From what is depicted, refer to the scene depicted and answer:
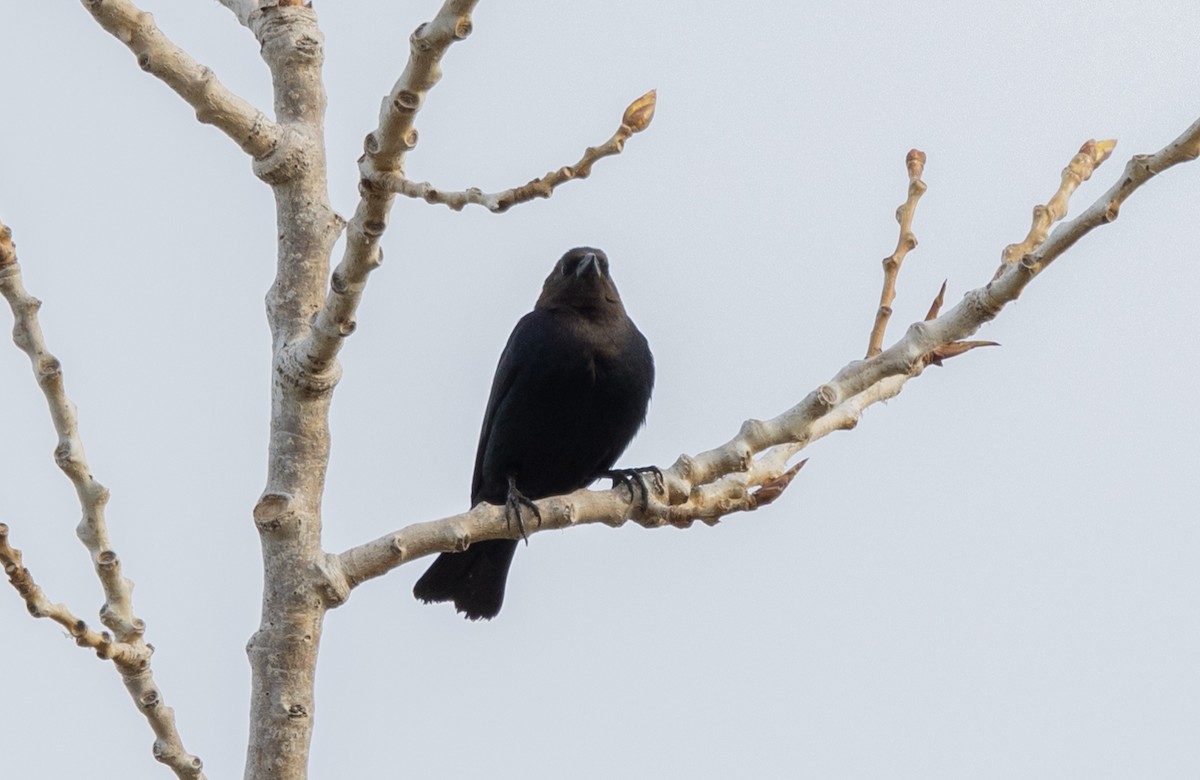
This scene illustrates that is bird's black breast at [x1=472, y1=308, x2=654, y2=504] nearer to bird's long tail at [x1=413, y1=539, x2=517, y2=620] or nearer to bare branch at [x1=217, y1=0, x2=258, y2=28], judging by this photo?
bird's long tail at [x1=413, y1=539, x2=517, y2=620]

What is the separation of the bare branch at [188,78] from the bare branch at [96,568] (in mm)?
669

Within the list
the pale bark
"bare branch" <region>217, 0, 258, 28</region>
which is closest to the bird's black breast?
the pale bark

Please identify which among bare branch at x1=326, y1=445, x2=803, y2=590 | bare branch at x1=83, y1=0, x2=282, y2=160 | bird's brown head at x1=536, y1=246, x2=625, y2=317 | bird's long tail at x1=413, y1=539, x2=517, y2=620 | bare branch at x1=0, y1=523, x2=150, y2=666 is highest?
bird's brown head at x1=536, y1=246, x2=625, y2=317

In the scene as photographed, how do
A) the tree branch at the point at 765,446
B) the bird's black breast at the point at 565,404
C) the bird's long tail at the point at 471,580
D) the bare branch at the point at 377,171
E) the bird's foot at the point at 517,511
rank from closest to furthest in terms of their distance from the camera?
the bare branch at the point at 377,171 < the tree branch at the point at 765,446 < the bird's foot at the point at 517,511 < the bird's black breast at the point at 565,404 < the bird's long tail at the point at 471,580

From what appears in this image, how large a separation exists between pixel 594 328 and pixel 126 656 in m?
3.12

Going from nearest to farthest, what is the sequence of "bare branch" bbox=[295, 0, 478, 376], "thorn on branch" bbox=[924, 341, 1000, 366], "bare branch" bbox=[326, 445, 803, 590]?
"bare branch" bbox=[295, 0, 478, 376] < "bare branch" bbox=[326, 445, 803, 590] < "thorn on branch" bbox=[924, 341, 1000, 366]

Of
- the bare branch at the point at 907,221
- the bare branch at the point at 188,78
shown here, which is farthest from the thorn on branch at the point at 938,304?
the bare branch at the point at 188,78

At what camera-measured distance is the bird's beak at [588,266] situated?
Result: 21.0 feet

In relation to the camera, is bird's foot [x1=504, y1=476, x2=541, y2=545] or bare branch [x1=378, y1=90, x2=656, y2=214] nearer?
bare branch [x1=378, y1=90, x2=656, y2=214]

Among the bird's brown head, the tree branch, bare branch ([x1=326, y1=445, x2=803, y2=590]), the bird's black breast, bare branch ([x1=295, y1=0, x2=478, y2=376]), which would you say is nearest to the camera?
bare branch ([x1=295, y1=0, x2=478, y2=376])

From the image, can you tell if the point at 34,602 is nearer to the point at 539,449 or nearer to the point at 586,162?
the point at 586,162

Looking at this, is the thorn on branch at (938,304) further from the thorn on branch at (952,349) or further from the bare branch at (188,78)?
the bare branch at (188,78)

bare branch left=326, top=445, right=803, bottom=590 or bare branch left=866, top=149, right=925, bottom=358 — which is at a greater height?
bare branch left=866, top=149, right=925, bottom=358

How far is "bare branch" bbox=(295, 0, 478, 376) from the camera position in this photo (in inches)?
117
